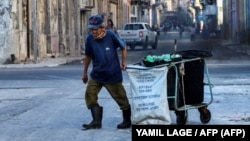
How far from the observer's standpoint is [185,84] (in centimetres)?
930

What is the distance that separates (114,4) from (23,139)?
55.0m

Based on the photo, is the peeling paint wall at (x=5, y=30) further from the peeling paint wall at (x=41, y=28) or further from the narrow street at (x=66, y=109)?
the narrow street at (x=66, y=109)

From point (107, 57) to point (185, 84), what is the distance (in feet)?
3.90

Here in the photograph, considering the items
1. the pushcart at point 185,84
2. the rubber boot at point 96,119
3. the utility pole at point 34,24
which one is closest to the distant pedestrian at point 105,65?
the rubber boot at point 96,119

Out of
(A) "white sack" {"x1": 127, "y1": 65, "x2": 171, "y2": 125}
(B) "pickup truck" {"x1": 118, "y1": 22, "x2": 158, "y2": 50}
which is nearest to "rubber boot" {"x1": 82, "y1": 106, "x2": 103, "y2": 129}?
(A) "white sack" {"x1": 127, "y1": 65, "x2": 171, "y2": 125}

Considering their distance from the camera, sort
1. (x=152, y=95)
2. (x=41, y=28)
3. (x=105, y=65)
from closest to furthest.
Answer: (x=152, y=95), (x=105, y=65), (x=41, y=28)

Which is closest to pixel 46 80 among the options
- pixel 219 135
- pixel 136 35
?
pixel 219 135

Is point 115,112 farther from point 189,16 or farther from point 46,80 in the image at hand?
point 189,16

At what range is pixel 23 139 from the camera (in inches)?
342

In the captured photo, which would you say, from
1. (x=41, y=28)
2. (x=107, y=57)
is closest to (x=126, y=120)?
(x=107, y=57)

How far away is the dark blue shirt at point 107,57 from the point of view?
925 cm

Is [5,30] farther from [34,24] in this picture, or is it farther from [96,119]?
[96,119]

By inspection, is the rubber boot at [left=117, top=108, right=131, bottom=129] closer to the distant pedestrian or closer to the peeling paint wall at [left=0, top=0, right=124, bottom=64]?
the distant pedestrian

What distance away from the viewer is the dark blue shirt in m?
9.25
